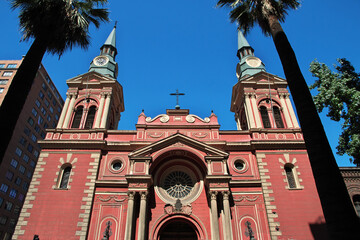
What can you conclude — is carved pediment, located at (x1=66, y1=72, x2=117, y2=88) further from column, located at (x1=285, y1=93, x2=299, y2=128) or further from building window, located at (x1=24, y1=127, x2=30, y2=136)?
building window, located at (x1=24, y1=127, x2=30, y2=136)

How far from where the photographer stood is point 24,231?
1734 cm

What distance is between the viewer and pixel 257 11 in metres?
13.4

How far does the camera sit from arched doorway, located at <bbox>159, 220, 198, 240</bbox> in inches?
741

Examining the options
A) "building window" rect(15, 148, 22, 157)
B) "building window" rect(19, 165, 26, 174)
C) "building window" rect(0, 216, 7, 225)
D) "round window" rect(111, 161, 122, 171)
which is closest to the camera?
"round window" rect(111, 161, 122, 171)

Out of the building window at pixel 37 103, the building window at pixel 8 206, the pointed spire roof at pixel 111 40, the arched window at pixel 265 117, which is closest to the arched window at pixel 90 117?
the pointed spire roof at pixel 111 40

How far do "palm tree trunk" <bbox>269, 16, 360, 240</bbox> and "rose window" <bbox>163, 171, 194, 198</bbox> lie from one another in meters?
13.4

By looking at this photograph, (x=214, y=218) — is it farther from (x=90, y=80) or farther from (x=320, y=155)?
(x=90, y=80)

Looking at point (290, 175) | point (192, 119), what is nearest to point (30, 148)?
point (192, 119)

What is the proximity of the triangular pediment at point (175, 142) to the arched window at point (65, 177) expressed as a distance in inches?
222

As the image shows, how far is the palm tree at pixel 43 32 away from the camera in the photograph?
8907mm

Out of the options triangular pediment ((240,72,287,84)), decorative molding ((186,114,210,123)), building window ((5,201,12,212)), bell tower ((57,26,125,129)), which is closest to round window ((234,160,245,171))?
decorative molding ((186,114,210,123))

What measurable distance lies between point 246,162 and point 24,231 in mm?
17113

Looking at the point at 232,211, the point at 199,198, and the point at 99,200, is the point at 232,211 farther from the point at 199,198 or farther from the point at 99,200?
the point at 99,200

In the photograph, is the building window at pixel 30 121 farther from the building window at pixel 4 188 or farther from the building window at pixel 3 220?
the building window at pixel 3 220
